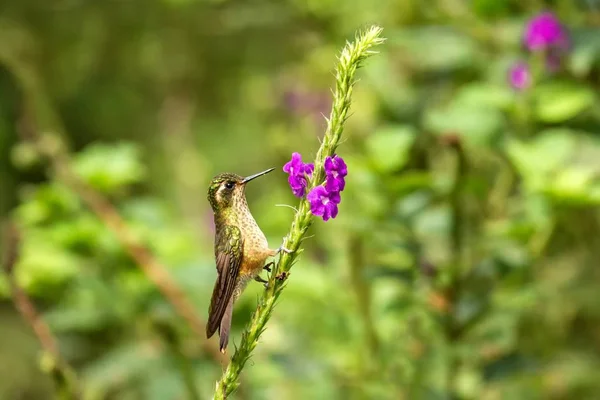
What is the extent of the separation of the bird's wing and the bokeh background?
0.65 meters

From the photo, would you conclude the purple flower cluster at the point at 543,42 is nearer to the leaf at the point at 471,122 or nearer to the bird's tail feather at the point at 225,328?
the leaf at the point at 471,122

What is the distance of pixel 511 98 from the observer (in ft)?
7.05

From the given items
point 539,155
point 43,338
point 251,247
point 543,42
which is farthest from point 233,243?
point 543,42

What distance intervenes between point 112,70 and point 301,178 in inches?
143

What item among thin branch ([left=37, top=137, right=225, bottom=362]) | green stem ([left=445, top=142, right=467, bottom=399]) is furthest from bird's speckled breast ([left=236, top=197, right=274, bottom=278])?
thin branch ([left=37, top=137, right=225, bottom=362])

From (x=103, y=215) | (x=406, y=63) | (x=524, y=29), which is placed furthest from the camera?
(x=406, y=63)

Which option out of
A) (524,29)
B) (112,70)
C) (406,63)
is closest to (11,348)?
(112,70)

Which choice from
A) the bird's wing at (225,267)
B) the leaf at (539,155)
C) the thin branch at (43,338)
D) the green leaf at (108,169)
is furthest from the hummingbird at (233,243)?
the green leaf at (108,169)

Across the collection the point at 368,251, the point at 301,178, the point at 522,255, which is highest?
the point at 368,251

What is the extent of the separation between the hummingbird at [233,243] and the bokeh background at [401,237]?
24.7 inches

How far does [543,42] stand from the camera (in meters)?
2.04

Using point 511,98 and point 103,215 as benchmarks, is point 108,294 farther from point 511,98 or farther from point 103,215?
point 511,98

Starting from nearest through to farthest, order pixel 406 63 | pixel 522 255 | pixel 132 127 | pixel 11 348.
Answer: pixel 522 255 < pixel 406 63 < pixel 11 348 < pixel 132 127

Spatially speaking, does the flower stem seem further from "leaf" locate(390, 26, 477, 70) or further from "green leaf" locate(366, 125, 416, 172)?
"leaf" locate(390, 26, 477, 70)
